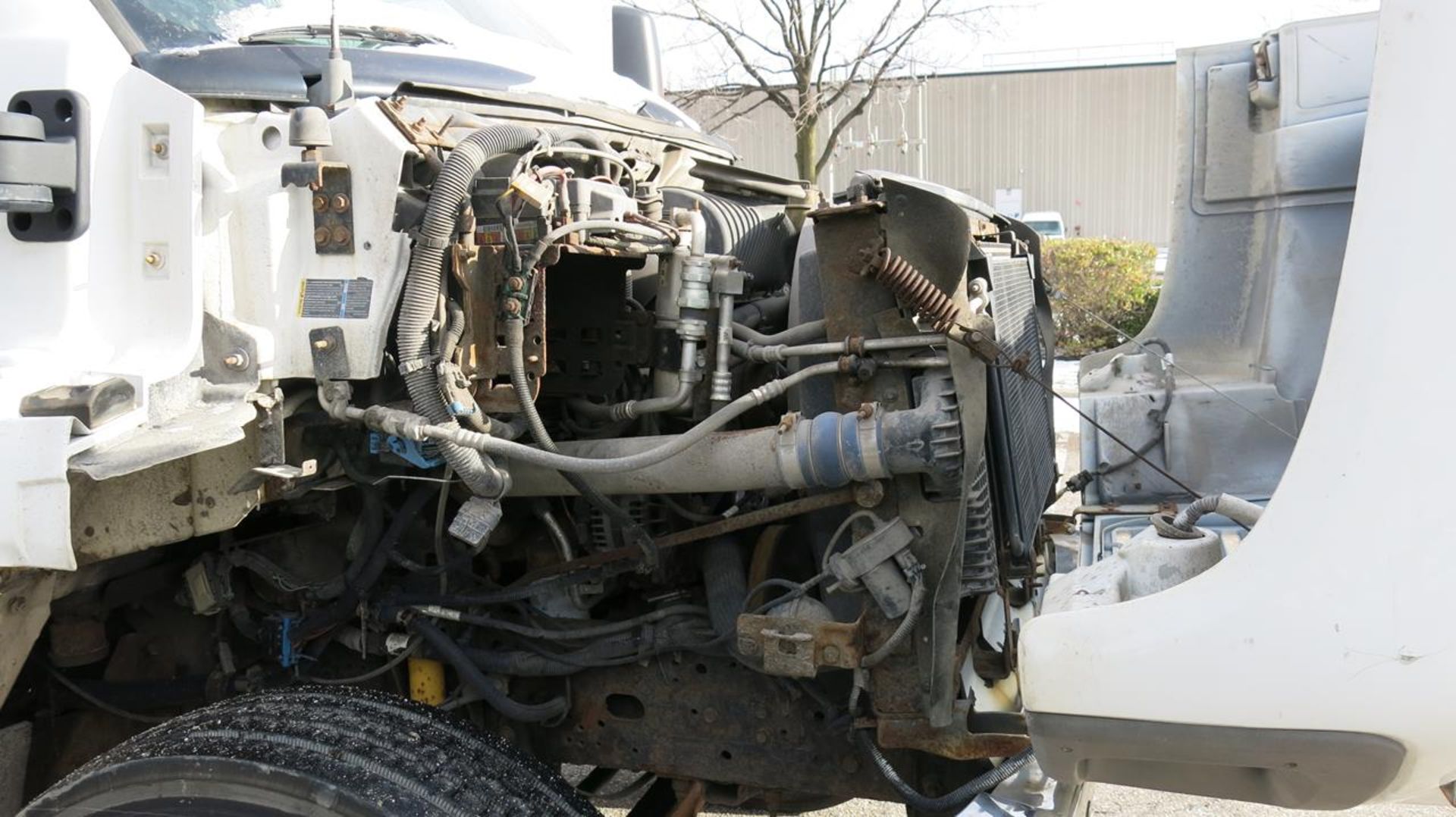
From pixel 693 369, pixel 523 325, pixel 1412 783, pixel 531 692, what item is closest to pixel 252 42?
pixel 523 325

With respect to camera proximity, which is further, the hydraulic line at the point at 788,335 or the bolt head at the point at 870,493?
the hydraulic line at the point at 788,335

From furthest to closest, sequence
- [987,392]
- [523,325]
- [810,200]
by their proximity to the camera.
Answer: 1. [810,200]
2. [987,392]
3. [523,325]

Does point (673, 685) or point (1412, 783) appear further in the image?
point (673, 685)

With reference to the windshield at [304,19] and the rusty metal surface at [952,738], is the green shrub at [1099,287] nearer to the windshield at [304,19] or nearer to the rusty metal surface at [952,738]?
the windshield at [304,19]

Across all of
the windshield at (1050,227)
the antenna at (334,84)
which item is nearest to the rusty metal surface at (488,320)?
the antenna at (334,84)

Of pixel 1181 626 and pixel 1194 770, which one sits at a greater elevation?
pixel 1181 626

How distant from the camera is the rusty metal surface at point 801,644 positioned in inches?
88.2

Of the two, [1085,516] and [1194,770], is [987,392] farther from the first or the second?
[1194,770]

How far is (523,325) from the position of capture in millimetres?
2195

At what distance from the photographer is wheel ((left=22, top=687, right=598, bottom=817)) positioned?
2070mm

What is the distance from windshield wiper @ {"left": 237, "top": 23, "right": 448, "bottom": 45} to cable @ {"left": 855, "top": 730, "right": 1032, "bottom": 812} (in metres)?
1.85

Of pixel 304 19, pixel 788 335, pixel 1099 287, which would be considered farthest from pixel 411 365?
pixel 1099 287

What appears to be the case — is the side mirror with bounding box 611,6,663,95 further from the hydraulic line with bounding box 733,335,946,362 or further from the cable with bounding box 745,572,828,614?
the cable with bounding box 745,572,828,614

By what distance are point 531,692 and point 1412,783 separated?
178 cm
